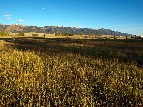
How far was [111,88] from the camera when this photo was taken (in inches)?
295

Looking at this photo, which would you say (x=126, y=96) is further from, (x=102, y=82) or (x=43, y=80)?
(x=43, y=80)

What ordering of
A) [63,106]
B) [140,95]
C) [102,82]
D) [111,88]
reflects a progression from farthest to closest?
[102,82], [111,88], [140,95], [63,106]

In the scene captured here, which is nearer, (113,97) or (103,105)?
(103,105)

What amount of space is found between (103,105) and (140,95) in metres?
1.02

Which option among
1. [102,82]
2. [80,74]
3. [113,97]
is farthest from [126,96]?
[80,74]

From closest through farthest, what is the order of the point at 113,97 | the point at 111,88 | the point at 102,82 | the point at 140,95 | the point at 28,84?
the point at 140,95, the point at 113,97, the point at 111,88, the point at 28,84, the point at 102,82

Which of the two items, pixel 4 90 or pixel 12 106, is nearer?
pixel 12 106

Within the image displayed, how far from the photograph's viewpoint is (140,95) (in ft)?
21.5

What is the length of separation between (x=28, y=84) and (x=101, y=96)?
7.83ft

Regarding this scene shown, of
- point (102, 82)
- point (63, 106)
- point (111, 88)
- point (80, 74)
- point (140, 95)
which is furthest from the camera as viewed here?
point (80, 74)

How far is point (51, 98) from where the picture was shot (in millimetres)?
6895

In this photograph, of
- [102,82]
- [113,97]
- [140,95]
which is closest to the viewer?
[140,95]

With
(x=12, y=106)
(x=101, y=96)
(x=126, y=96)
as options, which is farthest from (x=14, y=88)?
(x=126, y=96)

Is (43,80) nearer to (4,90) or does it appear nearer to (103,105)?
(4,90)
